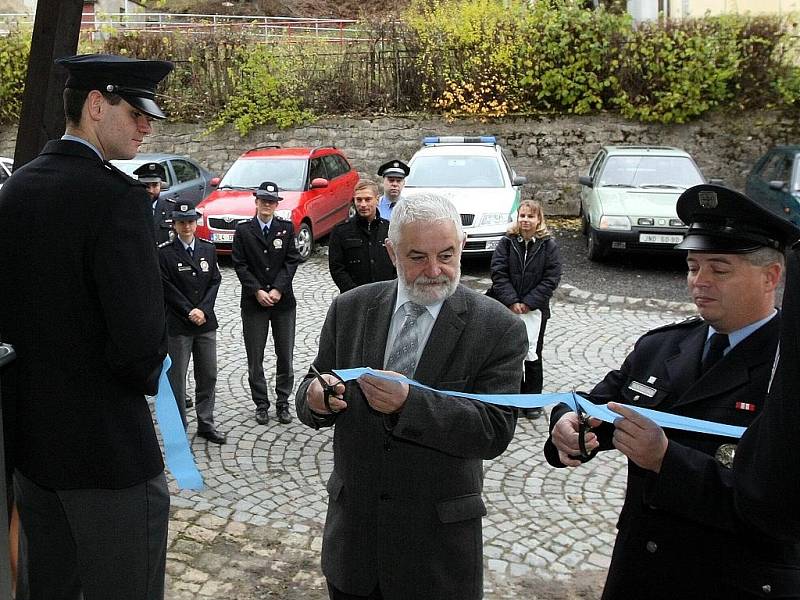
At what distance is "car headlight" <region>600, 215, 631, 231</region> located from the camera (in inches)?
481

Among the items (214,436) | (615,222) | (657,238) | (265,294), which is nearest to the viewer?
(214,436)

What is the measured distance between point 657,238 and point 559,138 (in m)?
6.36

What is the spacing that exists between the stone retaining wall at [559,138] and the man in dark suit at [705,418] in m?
15.4

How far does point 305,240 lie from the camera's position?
13.6 m

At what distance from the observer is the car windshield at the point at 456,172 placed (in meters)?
13.1

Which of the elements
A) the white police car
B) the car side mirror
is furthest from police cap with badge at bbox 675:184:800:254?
the car side mirror

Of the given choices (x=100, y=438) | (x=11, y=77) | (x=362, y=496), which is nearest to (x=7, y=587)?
(x=100, y=438)

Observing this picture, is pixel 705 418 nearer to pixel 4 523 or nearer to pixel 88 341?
pixel 88 341

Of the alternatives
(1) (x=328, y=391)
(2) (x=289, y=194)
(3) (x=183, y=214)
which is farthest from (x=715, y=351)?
(2) (x=289, y=194)

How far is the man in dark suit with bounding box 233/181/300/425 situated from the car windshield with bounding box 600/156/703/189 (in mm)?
7893

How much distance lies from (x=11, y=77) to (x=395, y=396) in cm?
2126

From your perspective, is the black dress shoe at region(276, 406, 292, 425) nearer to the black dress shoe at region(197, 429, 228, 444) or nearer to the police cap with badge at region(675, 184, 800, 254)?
the black dress shoe at region(197, 429, 228, 444)

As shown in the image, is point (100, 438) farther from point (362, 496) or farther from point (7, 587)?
point (362, 496)

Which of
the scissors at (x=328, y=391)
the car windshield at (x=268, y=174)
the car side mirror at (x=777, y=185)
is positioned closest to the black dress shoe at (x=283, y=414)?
the scissors at (x=328, y=391)
